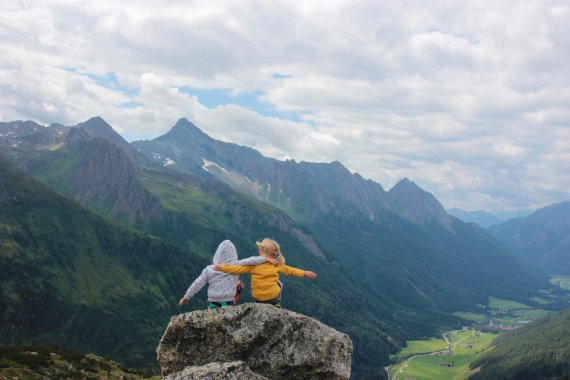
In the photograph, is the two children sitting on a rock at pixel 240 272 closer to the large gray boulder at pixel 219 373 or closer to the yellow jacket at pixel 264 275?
the yellow jacket at pixel 264 275

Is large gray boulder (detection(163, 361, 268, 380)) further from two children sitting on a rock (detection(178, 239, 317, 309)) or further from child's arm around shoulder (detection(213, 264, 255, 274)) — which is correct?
child's arm around shoulder (detection(213, 264, 255, 274))

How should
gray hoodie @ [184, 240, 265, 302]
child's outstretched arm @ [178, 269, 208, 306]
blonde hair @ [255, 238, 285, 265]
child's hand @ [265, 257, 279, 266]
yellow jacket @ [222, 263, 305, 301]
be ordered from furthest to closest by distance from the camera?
gray hoodie @ [184, 240, 265, 302] → blonde hair @ [255, 238, 285, 265] → child's hand @ [265, 257, 279, 266] → yellow jacket @ [222, 263, 305, 301] → child's outstretched arm @ [178, 269, 208, 306]

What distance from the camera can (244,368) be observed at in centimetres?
2173

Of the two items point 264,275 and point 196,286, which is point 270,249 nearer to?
point 264,275

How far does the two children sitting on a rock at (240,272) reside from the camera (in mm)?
24234

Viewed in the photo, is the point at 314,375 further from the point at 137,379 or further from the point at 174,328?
the point at 137,379

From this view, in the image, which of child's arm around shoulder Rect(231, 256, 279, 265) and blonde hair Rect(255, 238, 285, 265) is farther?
blonde hair Rect(255, 238, 285, 265)

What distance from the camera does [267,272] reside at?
2481 cm

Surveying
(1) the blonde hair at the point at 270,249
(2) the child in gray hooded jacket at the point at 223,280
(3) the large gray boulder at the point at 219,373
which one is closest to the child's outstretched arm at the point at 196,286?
(2) the child in gray hooded jacket at the point at 223,280

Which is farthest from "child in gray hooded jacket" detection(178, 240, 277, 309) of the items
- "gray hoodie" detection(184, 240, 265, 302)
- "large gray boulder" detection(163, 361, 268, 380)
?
"large gray boulder" detection(163, 361, 268, 380)

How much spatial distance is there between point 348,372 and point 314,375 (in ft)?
7.18

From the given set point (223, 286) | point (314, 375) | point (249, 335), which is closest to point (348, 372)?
point (314, 375)

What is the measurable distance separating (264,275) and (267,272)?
1.11 feet

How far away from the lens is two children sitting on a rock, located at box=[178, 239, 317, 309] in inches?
954
